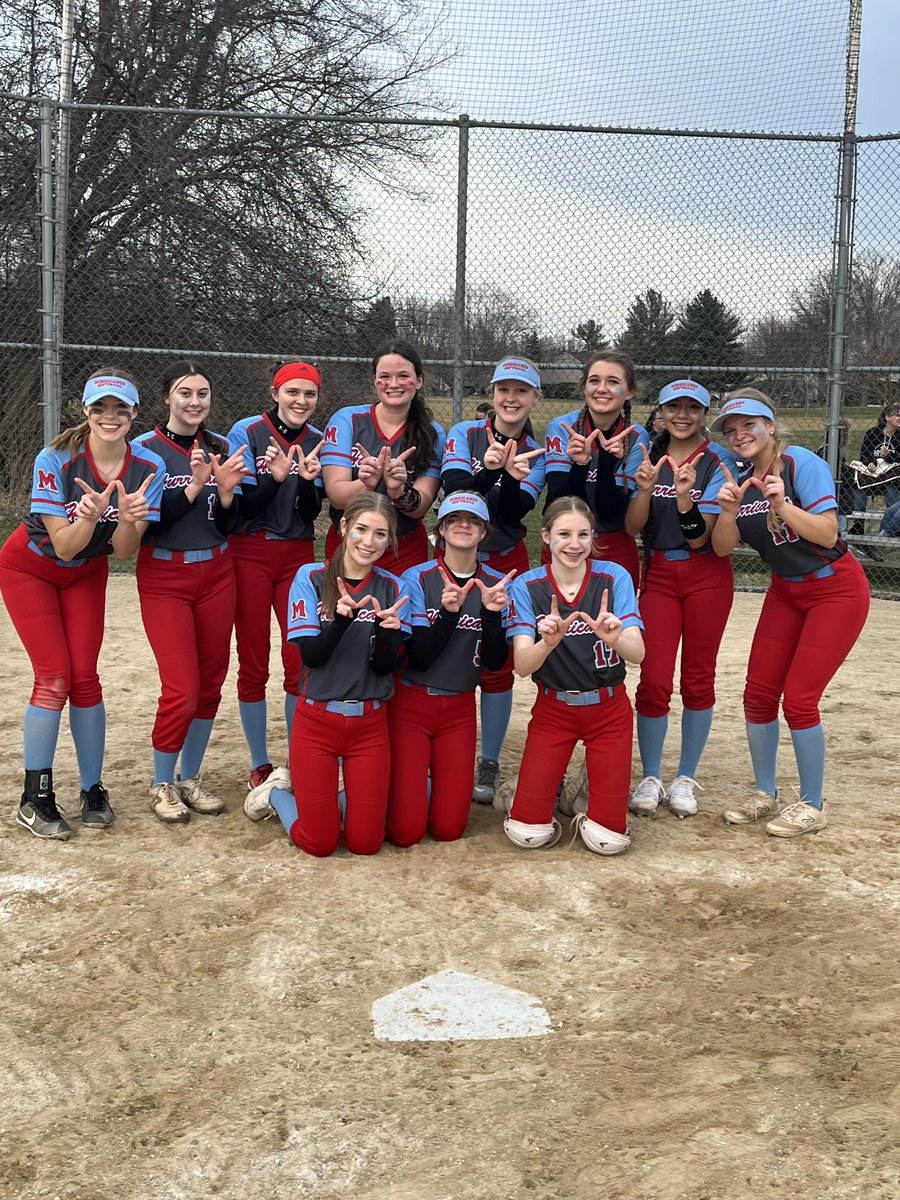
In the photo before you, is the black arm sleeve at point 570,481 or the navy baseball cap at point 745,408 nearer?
the navy baseball cap at point 745,408

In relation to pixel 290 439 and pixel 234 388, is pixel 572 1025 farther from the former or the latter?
pixel 234 388

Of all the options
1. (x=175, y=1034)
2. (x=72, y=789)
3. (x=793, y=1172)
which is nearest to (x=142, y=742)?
(x=72, y=789)

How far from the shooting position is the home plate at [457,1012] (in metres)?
2.84

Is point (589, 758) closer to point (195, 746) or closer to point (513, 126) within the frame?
point (195, 746)

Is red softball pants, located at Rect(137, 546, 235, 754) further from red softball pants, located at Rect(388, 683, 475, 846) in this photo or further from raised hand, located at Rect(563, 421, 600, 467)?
raised hand, located at Rect(563, 421, 600, 467)

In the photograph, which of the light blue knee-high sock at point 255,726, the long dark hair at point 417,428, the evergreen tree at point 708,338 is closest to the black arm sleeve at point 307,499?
the long dark hair at point 417,428

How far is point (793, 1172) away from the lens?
2.25 meters

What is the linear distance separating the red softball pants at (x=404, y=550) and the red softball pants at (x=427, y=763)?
1.90 ft

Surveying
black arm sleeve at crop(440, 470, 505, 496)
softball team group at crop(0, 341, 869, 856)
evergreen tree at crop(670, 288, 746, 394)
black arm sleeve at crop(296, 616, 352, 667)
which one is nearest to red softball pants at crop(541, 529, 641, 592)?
softball team group at crop(0, 341, 869, 856)

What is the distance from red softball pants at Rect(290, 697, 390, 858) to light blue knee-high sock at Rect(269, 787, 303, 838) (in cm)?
15

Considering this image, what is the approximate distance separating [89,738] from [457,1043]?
2082mm

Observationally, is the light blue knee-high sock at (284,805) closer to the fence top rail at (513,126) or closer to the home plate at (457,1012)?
the home plate at (457,1012)

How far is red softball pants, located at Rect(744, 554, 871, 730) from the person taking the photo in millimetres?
4215

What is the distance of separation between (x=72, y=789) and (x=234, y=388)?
6.43 m
